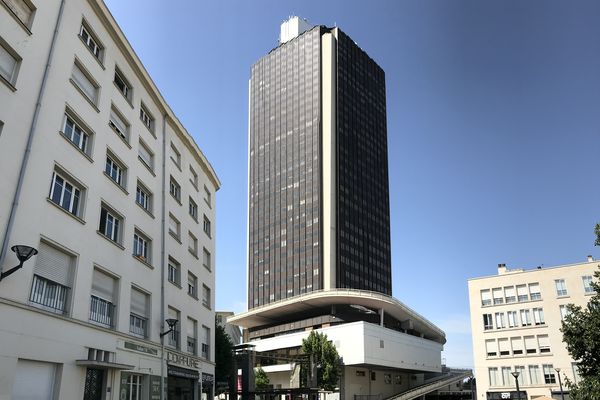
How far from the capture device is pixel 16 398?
1385cm

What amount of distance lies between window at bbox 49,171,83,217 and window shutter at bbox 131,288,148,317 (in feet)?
16.5

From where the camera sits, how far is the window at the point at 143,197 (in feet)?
78.7

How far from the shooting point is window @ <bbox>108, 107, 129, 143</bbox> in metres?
22.1

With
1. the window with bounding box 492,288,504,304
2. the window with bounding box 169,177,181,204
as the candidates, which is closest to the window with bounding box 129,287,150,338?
the window with bounding box 169,177,181,204

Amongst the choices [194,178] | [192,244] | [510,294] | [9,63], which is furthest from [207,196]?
[510,294]

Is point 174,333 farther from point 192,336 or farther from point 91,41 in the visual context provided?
point 91,41

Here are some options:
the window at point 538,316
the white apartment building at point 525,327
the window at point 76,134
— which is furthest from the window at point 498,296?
the window at point 76,134

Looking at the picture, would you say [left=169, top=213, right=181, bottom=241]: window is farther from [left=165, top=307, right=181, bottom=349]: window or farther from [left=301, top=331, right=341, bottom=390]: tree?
[left=301, top=331, right=341, bottom=390]: tree

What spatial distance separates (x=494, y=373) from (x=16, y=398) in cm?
5111

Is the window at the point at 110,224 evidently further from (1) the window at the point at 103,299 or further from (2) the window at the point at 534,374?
(2) the window at the point at 534,374

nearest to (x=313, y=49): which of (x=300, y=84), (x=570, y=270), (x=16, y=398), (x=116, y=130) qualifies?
(x=300, y=84)

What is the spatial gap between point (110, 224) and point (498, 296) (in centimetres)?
4761

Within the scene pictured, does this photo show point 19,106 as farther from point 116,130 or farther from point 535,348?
point 535,348

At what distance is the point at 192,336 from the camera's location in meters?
29.0
